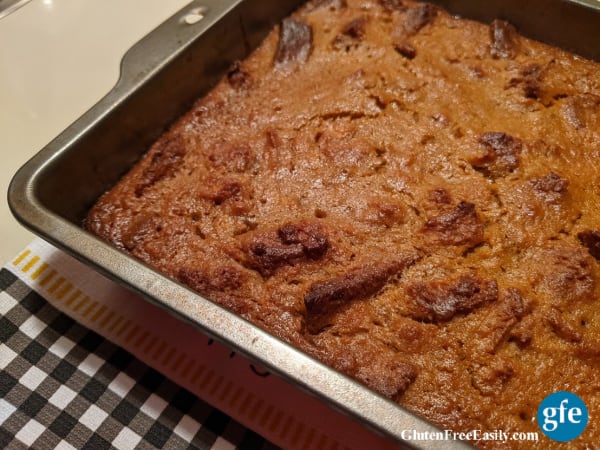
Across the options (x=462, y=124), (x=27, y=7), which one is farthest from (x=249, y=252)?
(x=27, y=7)

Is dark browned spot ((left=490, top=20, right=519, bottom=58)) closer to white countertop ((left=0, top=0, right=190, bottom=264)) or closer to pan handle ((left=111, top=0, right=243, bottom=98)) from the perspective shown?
pan handle ((left=111, top=0, right=243, bottom=98))

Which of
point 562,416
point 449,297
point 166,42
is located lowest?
point 562,416

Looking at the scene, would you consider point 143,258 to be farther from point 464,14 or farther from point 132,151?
point 464,14

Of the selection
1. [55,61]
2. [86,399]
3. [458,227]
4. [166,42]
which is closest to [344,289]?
[458,227]

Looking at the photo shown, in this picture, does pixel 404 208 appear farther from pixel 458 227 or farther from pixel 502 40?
pixel 502 40

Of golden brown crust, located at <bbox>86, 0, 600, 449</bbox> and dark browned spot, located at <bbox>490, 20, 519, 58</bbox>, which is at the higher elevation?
dark browned spot, located at <bbox>490, 20, 519, 58</bbox>

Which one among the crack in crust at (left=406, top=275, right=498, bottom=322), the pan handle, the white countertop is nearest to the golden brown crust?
the crack in crust at (left=406, top=275, right=498, bottom=322)

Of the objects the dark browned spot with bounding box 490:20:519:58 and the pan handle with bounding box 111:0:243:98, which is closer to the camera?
the pan handle with bounding box 111:0:243:98
